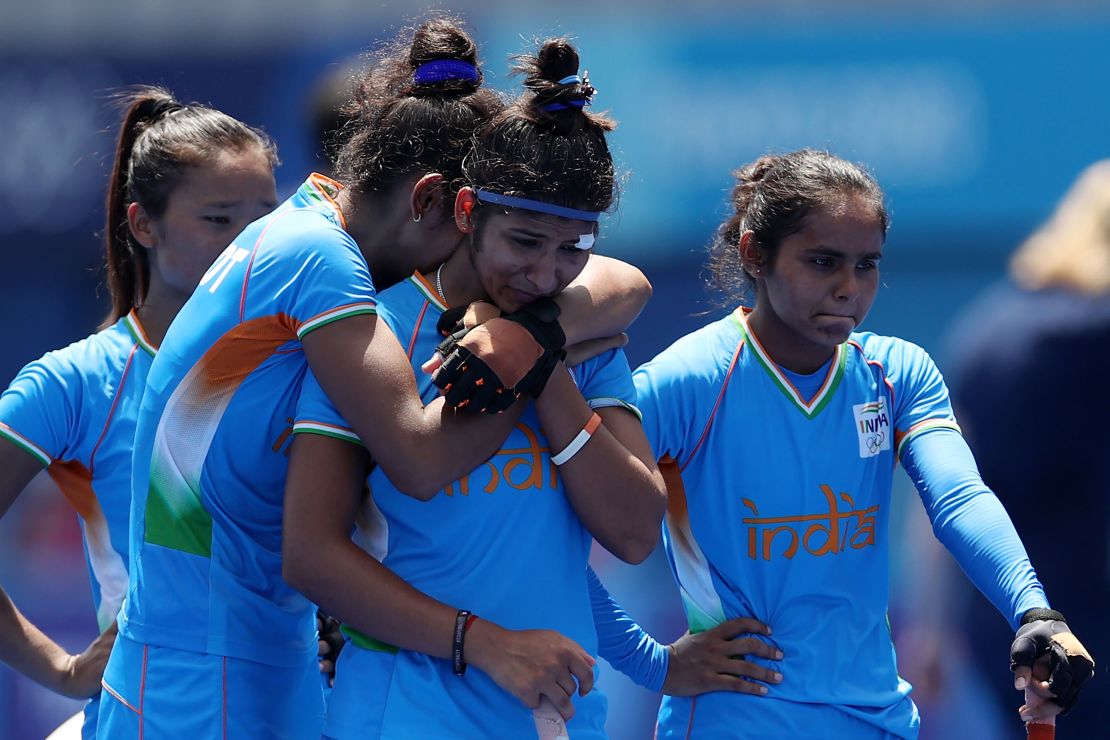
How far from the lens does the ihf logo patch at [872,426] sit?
118 inches

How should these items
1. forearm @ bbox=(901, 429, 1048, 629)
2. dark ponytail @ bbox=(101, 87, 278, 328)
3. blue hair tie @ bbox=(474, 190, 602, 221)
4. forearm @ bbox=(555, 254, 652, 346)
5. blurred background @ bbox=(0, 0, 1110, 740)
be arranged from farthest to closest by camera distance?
blurred background @ bbox=(0, 0, 1110, 740), dark ponytail @ bbox=(101, 87, 278, 328), forearm @ bbox=(901, 429, 1048, 629), forearm @ bbox=(555, 254, 652, 346), blue hair tie @ bbox=(474, 190, 602, 221)

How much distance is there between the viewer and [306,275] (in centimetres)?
238

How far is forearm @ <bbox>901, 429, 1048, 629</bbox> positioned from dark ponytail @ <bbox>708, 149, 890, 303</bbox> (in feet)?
1.51

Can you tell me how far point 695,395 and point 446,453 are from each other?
2.73 ft

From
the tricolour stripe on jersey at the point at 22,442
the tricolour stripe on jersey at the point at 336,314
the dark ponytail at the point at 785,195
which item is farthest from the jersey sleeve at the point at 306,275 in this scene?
the dark ponytail at the point at 785,195

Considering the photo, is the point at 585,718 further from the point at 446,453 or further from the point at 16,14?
the point at 16,14

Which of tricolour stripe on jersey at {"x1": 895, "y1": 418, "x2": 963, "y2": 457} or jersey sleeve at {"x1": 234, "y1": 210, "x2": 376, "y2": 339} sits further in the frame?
tricolour stripe on jersey at {"x1": 895, "y1": 418, "x2": 963, "y2": 457}

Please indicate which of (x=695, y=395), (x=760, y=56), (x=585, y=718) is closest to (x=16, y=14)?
(x=760, y=56)

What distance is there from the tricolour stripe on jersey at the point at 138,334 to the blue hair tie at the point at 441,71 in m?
0.96

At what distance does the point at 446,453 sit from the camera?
229 centimetres

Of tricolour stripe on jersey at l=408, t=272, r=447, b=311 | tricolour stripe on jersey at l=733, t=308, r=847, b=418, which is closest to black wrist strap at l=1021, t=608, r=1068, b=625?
tricolour stripe on jersey at l=733, t=308, r=847, b=418

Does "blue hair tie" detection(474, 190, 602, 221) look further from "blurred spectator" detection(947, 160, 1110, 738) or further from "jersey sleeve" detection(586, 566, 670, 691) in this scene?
"blurred spectator" detection(947, 160, 1110, 738)

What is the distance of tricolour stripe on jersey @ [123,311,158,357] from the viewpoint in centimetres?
318

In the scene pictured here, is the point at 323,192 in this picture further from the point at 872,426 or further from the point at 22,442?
the point at 872,426
